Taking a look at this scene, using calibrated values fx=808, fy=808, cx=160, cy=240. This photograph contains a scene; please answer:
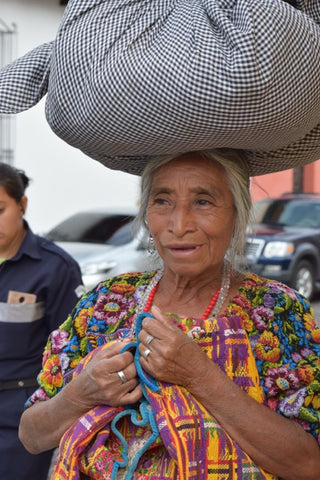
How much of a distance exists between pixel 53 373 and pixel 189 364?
0.51 meters

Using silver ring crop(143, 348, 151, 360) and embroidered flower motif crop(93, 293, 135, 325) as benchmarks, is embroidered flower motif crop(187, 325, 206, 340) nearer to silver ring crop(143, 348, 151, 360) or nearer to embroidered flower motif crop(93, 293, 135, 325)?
silver ring crop(143, 348, 151, 360)

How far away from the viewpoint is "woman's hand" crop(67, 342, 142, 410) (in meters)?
2.03

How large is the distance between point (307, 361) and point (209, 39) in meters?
0.89

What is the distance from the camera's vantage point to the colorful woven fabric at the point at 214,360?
198cm

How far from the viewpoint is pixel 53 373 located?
234 centimetres

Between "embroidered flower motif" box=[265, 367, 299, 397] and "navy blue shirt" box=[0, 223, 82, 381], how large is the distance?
1.79 metres

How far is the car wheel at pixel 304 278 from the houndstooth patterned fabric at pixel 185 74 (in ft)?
34.7

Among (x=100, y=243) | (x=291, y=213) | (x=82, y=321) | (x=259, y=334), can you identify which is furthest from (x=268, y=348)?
(x=291, y=213)

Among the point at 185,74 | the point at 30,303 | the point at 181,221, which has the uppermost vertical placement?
the point at 185,74

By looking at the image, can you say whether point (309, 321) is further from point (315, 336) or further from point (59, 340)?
point (59, 340)

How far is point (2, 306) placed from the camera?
12.4 ft

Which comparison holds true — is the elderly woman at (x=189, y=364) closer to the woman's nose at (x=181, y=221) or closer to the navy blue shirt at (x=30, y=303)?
the woman's nose at (x=181, y=221)

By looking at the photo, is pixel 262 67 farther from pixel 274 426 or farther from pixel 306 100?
pixel 274 426

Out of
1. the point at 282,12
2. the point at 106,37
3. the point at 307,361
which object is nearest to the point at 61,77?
the point at 106,37
